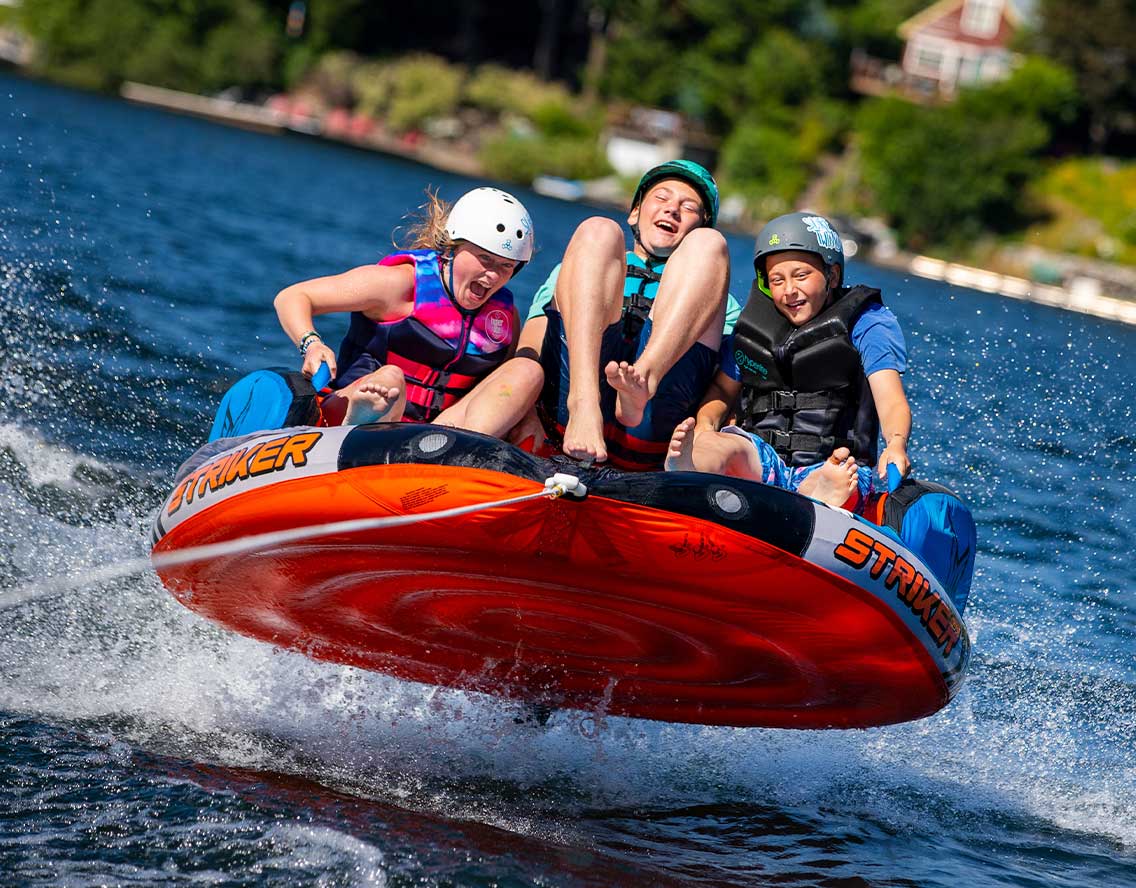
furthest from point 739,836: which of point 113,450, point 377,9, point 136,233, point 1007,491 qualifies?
point 377,9

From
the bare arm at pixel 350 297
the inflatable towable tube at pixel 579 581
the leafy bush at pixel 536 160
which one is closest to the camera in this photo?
the inflatable towable tube at pixel 579 581

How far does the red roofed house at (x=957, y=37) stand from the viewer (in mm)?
61281

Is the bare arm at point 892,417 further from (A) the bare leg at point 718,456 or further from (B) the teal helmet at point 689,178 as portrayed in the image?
(B) the teal helmet at point 689,178

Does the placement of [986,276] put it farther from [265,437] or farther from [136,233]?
[265,437]

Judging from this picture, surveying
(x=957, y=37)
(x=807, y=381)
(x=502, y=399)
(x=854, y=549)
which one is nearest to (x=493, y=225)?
(x=502, y=399)

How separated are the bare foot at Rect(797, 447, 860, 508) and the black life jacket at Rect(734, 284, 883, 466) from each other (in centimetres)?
56

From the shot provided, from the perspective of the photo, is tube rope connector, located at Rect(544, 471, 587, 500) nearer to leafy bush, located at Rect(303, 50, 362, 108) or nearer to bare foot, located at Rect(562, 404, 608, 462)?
bare foot, located at Rect(562, 404, 608, 462)

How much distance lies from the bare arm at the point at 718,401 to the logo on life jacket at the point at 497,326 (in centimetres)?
72

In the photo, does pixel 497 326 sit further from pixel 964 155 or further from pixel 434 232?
pixel 964 155

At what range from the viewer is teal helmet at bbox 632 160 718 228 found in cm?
477

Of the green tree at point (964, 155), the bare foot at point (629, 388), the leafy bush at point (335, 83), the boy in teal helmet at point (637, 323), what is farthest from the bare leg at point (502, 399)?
the leafy bush at point (335, 83)

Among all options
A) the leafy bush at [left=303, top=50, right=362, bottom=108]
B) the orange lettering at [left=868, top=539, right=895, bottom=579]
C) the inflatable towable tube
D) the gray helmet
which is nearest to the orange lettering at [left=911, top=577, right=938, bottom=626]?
the inflatable towable tube

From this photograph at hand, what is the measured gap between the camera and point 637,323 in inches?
185

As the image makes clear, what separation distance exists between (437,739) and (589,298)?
162 centimetres
